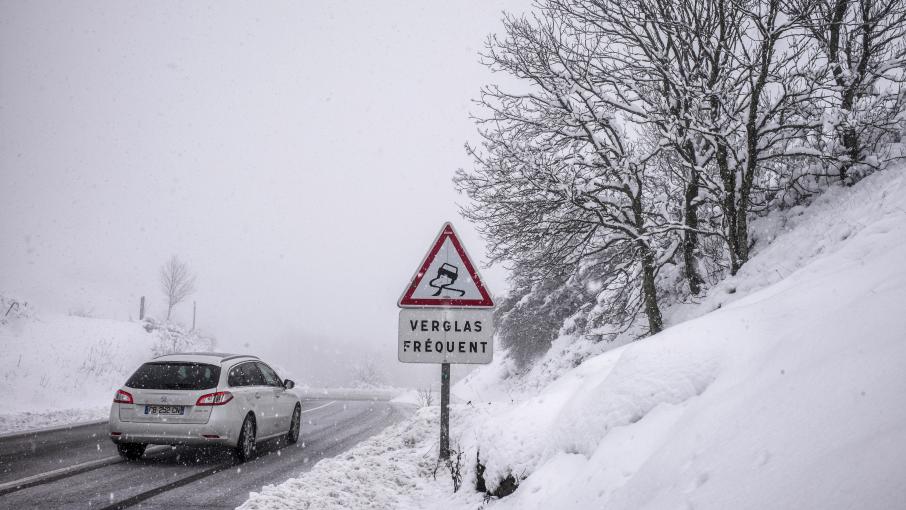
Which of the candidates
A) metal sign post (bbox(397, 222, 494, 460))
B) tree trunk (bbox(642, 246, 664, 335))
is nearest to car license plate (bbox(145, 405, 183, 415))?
metal sign post (bbox(397, 222, 494, 460))

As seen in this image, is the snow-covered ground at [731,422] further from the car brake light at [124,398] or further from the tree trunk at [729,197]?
the tree trunk at [729,197]

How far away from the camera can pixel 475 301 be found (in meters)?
6.31

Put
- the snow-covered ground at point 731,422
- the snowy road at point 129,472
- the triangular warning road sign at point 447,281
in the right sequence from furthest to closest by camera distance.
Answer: the triangular warning road sign at point 447,281 < the snowy road at point 129,472 < the snow-covered ground at point 731,422

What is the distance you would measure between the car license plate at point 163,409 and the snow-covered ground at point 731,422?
2.65m

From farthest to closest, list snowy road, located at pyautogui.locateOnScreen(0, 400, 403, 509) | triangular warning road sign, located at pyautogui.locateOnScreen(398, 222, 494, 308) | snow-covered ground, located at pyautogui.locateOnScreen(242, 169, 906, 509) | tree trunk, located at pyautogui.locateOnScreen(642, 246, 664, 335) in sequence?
tree trunk, located at pyautogui.locateOnScreen(642, 246, 664, 335)
triangular warning road sign, located at pyautogui.locateOnScreen(398, 222, 494, 308)
snowy road, located at pyautogui.locateOnScreen(0, 400, 403, 509)
snow-covered ground, located at pyautogui.locateOnScreen(242, 169, 906, 509)

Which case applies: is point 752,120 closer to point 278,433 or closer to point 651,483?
point 651,483

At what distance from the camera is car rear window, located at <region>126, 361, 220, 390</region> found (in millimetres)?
7316

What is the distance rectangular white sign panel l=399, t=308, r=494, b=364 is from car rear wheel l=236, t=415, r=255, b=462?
122 inches

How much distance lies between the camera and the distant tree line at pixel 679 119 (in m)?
8.40

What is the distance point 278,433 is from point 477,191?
19.0 feet

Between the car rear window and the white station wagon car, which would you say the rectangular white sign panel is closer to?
the white station wagon car

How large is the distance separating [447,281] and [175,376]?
13.9ft

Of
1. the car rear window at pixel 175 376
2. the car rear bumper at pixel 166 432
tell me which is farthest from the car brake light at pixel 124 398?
the car rear bumper at pixel 166 432

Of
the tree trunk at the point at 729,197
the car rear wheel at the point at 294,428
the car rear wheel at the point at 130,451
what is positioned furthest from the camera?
the car rear wheel at the point at 294,428
